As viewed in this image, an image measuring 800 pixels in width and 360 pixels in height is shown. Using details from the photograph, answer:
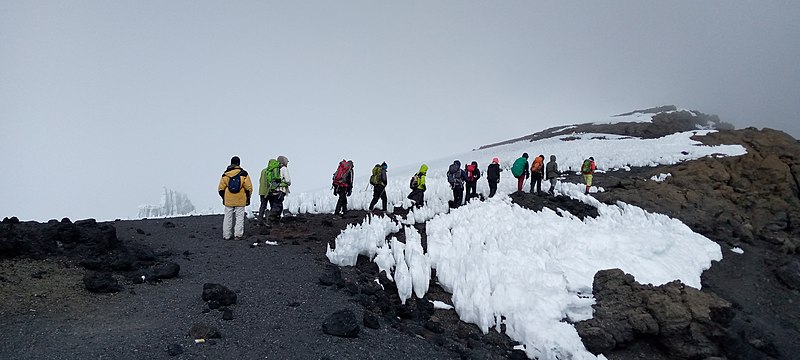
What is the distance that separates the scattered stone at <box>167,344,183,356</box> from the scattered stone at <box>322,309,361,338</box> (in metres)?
1.76

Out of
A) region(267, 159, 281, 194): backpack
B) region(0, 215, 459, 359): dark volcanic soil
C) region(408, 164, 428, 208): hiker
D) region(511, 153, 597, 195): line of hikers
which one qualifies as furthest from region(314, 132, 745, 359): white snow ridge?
region(267, 159, 281, 194): backpack

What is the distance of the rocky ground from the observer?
538 centimetres

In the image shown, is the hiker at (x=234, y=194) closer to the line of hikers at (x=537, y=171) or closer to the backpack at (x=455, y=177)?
the backpack at (x=455, y=177)

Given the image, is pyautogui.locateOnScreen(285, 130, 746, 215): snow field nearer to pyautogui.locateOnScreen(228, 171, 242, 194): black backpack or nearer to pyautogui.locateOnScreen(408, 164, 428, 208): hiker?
pyautogui.locateOnScreen(408, 164, 428, 208): hiker

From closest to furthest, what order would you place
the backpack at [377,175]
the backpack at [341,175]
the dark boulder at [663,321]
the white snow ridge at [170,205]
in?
the dark boulder at [663,321], the backpack at [341,175], the backpack at [377,175], the white snow ridge at [170,205]

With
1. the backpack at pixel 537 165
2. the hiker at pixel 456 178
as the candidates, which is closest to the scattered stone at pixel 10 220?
the hiker at pixel 456 178

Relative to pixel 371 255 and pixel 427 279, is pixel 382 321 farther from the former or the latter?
pixel 371 255

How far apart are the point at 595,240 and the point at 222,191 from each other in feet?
32.7

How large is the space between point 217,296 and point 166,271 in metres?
1.86

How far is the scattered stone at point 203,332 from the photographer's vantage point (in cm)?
539

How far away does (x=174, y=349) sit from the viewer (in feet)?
16.1

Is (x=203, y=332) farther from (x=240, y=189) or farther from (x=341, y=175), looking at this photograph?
(x=341, y=175)

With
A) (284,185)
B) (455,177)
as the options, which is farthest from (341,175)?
(455,177)

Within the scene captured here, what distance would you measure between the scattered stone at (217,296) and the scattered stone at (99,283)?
1.45 m
